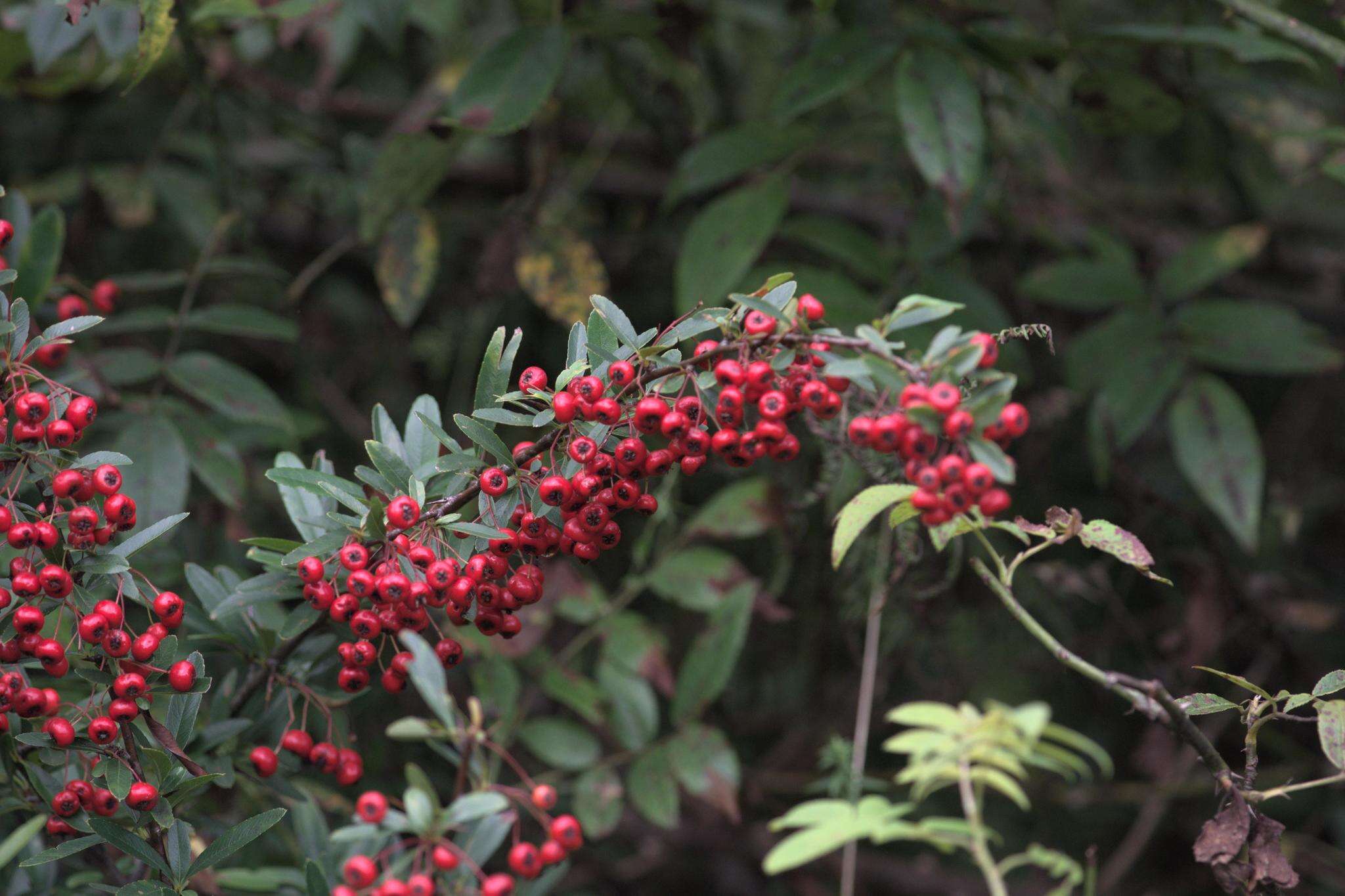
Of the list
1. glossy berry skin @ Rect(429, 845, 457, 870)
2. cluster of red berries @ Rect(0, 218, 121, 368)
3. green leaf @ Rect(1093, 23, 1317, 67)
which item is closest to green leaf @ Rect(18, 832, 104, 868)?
glossy berry skin @ Rect(429, 845, 457, 870)

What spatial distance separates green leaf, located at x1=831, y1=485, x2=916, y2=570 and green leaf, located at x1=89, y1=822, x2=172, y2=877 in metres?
0.66

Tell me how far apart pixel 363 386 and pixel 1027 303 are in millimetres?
1651

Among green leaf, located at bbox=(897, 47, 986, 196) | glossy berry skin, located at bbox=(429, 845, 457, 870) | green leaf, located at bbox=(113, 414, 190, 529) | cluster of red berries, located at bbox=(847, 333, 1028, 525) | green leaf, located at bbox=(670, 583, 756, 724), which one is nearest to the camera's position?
cluster of red berries, located at bbox=(847, 333, 1028, 525)

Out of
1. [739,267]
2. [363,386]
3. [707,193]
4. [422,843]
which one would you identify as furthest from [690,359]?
[363,386]

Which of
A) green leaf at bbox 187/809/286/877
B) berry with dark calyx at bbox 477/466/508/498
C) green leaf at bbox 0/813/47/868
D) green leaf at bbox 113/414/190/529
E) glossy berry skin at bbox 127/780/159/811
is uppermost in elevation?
berry with dark calyx at bbox 477/466/508/498

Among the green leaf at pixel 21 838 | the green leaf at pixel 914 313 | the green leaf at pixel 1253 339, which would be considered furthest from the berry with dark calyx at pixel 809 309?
the green leaf at pixel 1253 339

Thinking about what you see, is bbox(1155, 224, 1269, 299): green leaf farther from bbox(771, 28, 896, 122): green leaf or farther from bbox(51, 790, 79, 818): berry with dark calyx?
bbox(51, 790, 79, 818): berry with dark calyx

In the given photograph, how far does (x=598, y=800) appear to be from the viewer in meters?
1.78

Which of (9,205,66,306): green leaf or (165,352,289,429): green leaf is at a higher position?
(9,205,66,306): green leaf

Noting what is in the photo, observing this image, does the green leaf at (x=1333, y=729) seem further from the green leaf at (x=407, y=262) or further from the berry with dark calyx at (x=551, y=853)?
the green leaf at (x=407, y=262)

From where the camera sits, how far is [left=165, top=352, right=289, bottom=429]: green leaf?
178cm

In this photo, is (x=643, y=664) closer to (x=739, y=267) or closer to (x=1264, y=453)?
(x=739, y=267)

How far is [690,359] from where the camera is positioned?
955 mm

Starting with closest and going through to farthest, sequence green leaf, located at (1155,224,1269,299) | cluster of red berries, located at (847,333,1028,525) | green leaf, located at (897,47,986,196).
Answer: cluster of red berries, located at (847,333,1028,525) → green leaf, located at (897,47,986,196) → green leaf, located at (1155,224,1269,299)
